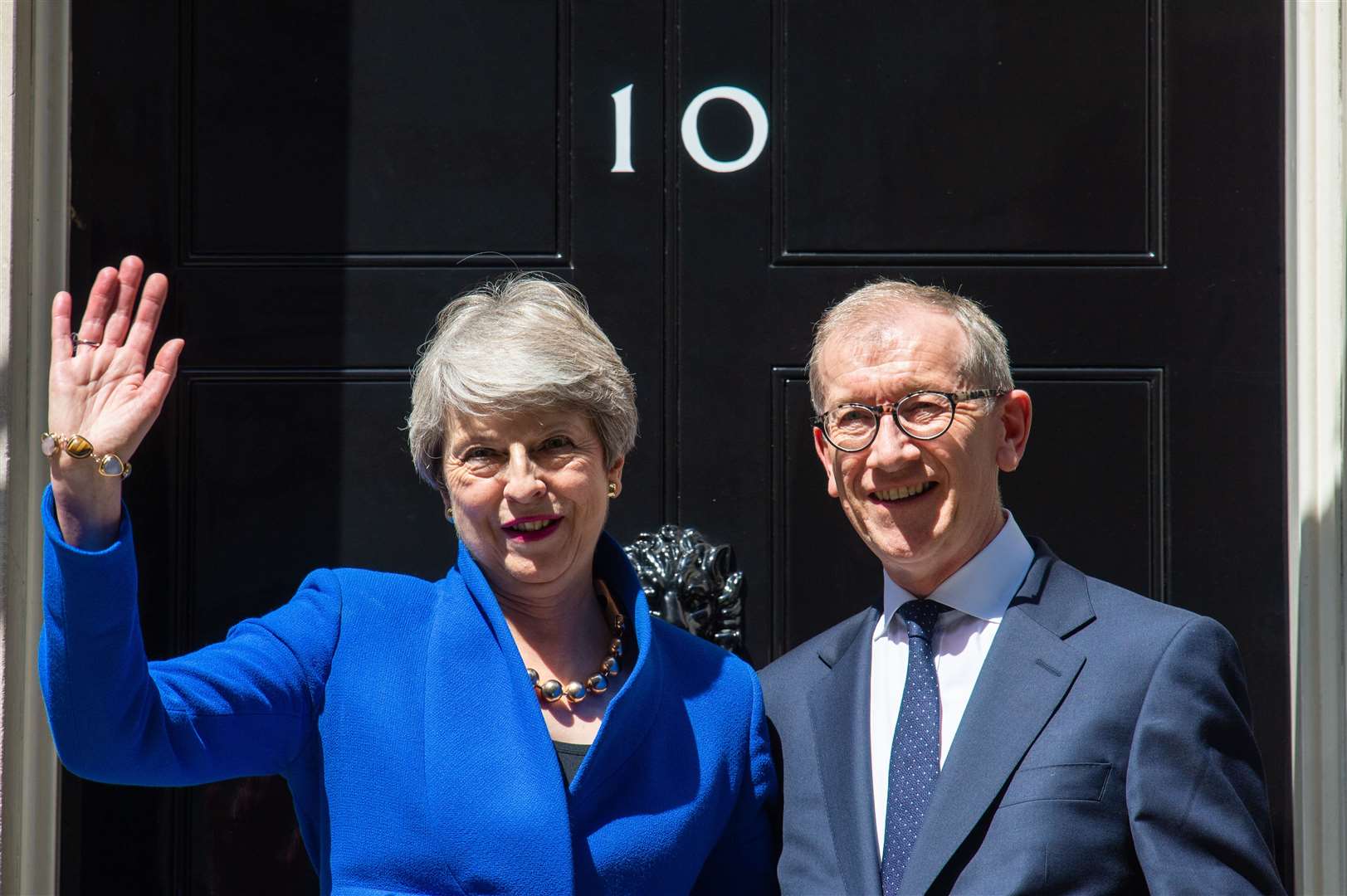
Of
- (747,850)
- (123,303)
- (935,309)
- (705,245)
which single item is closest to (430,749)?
(747,850)

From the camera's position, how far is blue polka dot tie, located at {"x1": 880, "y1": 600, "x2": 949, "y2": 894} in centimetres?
247

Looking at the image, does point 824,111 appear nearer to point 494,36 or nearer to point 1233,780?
point 494,36

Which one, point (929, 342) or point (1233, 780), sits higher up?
point (929, 342)

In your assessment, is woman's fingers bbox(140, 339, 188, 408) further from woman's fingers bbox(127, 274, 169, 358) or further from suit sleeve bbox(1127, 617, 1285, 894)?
suit sleeve bbox(1127, 617, 1285, 894)

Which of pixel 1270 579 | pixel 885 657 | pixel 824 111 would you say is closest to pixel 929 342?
pixel 885 657

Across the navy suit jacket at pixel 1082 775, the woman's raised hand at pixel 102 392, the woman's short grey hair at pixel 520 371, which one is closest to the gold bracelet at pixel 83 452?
the woman's raised hand at pixel 102 392

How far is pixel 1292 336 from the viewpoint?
3.44 m

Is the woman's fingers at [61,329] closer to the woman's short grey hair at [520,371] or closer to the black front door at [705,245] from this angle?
the woman's short grey hair at [520,371]

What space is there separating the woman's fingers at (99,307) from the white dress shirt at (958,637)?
1.42 m

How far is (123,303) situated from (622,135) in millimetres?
1561

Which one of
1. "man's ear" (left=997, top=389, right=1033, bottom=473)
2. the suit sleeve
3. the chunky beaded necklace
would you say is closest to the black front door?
the chunky beaded necklace

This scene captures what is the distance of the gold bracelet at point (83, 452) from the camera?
2.09 metres

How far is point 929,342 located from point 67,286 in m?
1.93

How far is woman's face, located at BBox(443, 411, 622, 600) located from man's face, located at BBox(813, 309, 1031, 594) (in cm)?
47
